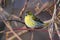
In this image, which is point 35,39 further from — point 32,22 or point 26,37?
point 32,22

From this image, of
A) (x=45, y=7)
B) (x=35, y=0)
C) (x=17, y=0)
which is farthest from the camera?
(x=17, y=0)

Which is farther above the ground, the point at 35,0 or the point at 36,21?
the point at 35,0

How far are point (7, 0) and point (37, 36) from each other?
63cm

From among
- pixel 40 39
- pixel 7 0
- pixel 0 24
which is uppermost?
pixel 7 0

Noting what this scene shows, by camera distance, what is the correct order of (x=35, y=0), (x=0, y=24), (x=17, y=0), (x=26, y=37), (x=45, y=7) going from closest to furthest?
(x=45, y=7) < (x=35, y=0) < (x=0, y=24) < (x=26, y=37) < (x=17, y=0)

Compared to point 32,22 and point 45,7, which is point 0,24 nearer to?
point 32,22

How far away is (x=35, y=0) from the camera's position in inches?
86.4

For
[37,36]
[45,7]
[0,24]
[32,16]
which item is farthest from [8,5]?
[45,7]

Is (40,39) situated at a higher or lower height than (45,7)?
lower

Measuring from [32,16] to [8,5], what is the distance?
407mm

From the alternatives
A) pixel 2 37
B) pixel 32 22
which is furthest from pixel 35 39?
pixel 32 22

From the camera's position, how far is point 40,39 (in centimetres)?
300

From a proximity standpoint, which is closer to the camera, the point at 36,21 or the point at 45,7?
the point at 45,7

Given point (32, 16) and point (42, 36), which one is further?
point (42, 36)
